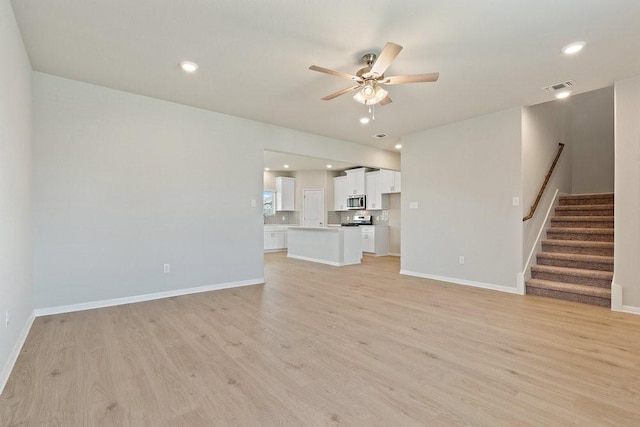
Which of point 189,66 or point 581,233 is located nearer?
point 189,66

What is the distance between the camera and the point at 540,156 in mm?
4855

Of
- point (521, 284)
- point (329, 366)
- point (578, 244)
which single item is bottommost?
point (329, 366)

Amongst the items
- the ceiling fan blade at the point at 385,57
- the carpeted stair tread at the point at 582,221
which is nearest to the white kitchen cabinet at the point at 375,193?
the carpeted stair tread at the point at 582,221

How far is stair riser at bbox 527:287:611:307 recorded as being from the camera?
363 centimetres

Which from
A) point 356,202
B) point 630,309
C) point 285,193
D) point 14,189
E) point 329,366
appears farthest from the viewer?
point 285,193

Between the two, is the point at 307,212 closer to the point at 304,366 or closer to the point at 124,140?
the point at 124,140

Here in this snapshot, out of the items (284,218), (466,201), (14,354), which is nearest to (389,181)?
(466,201)

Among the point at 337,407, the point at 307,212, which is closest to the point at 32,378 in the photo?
the point at 337,407

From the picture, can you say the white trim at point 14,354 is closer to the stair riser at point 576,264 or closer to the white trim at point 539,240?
the white trim at point 539,240

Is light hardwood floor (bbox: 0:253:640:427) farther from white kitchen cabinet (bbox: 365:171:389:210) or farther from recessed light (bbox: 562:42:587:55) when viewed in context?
white kitchen cabinet (bbox: 365:171:389:210)

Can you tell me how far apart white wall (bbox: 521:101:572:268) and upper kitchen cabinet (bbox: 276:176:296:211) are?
21.9 feet

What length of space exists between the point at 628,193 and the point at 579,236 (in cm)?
147

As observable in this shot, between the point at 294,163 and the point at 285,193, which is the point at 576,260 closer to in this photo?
the point at 294,163

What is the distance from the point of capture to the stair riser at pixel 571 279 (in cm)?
384
